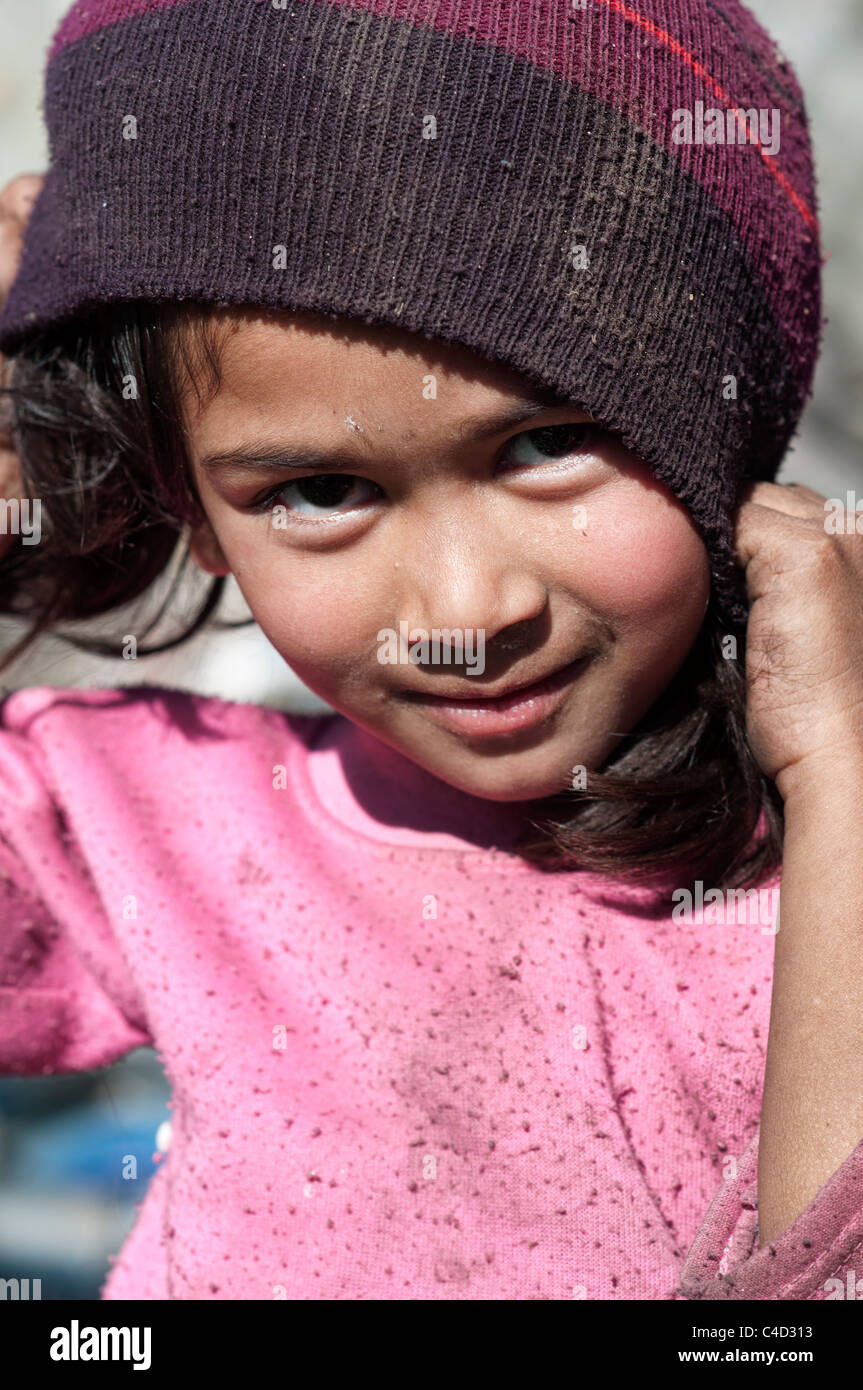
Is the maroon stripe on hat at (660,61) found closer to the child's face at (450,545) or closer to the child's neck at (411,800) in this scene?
the child's face at (450,545)

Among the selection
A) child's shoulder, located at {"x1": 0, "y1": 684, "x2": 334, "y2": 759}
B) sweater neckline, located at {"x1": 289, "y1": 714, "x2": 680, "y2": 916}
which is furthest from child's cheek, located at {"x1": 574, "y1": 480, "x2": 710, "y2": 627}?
child's shoulder, located at {"x1": 0, "y1": 684, "x2": 334, "y2": 759}

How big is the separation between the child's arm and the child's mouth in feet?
0.68

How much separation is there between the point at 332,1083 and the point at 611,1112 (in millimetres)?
324

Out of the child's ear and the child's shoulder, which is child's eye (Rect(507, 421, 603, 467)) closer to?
the child's ear

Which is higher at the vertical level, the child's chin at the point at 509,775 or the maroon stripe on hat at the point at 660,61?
the maroon stripe on hat at the point at 660,61

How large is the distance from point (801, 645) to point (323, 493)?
0.51 metres

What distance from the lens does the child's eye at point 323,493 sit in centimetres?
143

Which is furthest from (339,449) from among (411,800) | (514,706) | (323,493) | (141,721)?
(141,721)

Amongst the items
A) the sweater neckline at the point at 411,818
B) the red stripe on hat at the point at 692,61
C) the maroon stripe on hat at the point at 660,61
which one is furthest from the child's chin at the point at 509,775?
the red stripe on hat at the point at 692,61

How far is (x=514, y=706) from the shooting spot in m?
1.48

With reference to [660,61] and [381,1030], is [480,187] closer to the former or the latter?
[660,61]

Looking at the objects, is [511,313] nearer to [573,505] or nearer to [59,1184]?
[573,505]

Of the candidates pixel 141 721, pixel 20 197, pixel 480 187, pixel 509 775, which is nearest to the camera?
pixel 480 187

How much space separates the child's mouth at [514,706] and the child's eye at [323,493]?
227 mm
